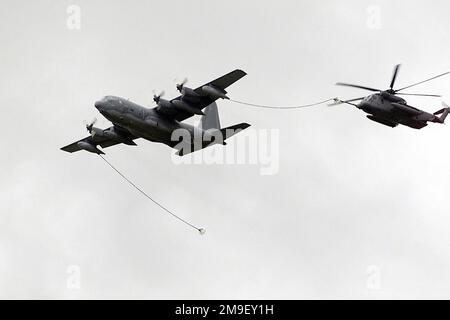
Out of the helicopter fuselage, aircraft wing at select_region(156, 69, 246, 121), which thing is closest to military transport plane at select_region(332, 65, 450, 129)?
the helicopter fuselage

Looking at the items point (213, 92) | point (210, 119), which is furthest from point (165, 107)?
point (210, 119)

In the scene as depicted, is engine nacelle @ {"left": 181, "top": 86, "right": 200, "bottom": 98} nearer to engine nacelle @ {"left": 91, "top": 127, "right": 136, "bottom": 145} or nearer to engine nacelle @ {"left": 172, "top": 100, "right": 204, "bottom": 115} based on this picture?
engine nacelle @ {"left": 172, "top": 100, "right": 204, "bottom": 115}

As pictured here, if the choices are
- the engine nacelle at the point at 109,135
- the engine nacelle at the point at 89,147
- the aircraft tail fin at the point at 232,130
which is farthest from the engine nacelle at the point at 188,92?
the engine nacelle at the point at 89,147

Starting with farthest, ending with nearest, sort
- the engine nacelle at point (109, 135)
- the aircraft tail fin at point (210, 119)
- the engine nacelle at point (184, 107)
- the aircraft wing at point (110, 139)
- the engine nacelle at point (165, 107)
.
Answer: the aircraft tail fin at point (210, 119) < the aircraft wing at point (110, 139) < the engine nacelle at point (109, 135) < the engine nacelle at point (165, 107) < the engine nacelle at point (184, 107)

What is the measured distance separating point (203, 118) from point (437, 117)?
24350 millimetres

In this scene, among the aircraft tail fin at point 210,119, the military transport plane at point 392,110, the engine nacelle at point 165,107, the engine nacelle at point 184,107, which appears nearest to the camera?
the military transport plane at point 392,110

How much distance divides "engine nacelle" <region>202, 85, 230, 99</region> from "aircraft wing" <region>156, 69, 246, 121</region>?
322mm

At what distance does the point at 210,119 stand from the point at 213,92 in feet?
38.5

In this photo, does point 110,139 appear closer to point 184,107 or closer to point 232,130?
point 184,107

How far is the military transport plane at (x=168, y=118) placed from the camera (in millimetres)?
75881

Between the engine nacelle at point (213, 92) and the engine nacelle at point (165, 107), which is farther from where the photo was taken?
the engine nacelle at point (165, 107)

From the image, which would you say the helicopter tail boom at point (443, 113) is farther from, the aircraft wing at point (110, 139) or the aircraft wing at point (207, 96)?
the aircraft wing at point (110, 139)

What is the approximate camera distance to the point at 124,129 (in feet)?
275
